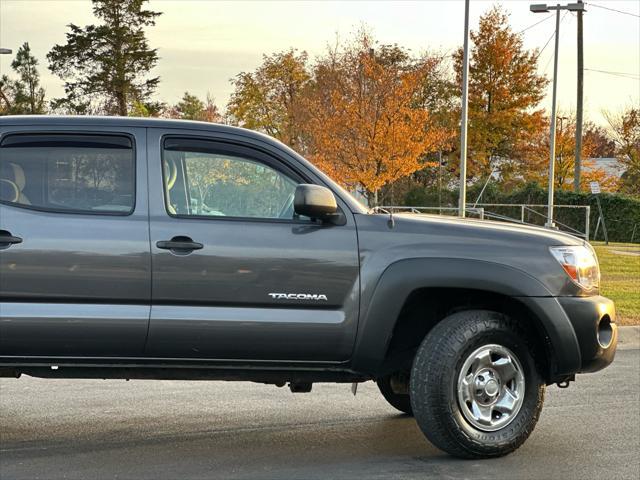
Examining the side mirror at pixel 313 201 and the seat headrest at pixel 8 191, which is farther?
the seat headrest at pixel 8 191

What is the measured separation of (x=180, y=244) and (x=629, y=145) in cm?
5518

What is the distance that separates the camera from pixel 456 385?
5902 millimetres

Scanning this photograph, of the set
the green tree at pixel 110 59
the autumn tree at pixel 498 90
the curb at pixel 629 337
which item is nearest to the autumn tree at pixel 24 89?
the green tree at pixel 110 59

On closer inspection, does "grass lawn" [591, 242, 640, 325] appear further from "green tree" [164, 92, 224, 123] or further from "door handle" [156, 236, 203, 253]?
"green tree" [164, 92, 224, 123]

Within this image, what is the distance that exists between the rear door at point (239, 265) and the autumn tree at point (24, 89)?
72.0m

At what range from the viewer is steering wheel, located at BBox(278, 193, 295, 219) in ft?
19.3

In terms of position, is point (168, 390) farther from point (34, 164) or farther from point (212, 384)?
point (34, 164)

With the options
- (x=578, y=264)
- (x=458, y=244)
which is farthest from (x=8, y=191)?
(x=578, y=264)

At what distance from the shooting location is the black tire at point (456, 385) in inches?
230

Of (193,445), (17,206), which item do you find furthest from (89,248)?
(193,445)

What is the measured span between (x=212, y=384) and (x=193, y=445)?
7.33ft

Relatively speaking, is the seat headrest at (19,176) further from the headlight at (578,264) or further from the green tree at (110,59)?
the green tree at (110,59)

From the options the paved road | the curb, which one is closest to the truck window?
the paved road

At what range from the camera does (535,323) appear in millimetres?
6117
